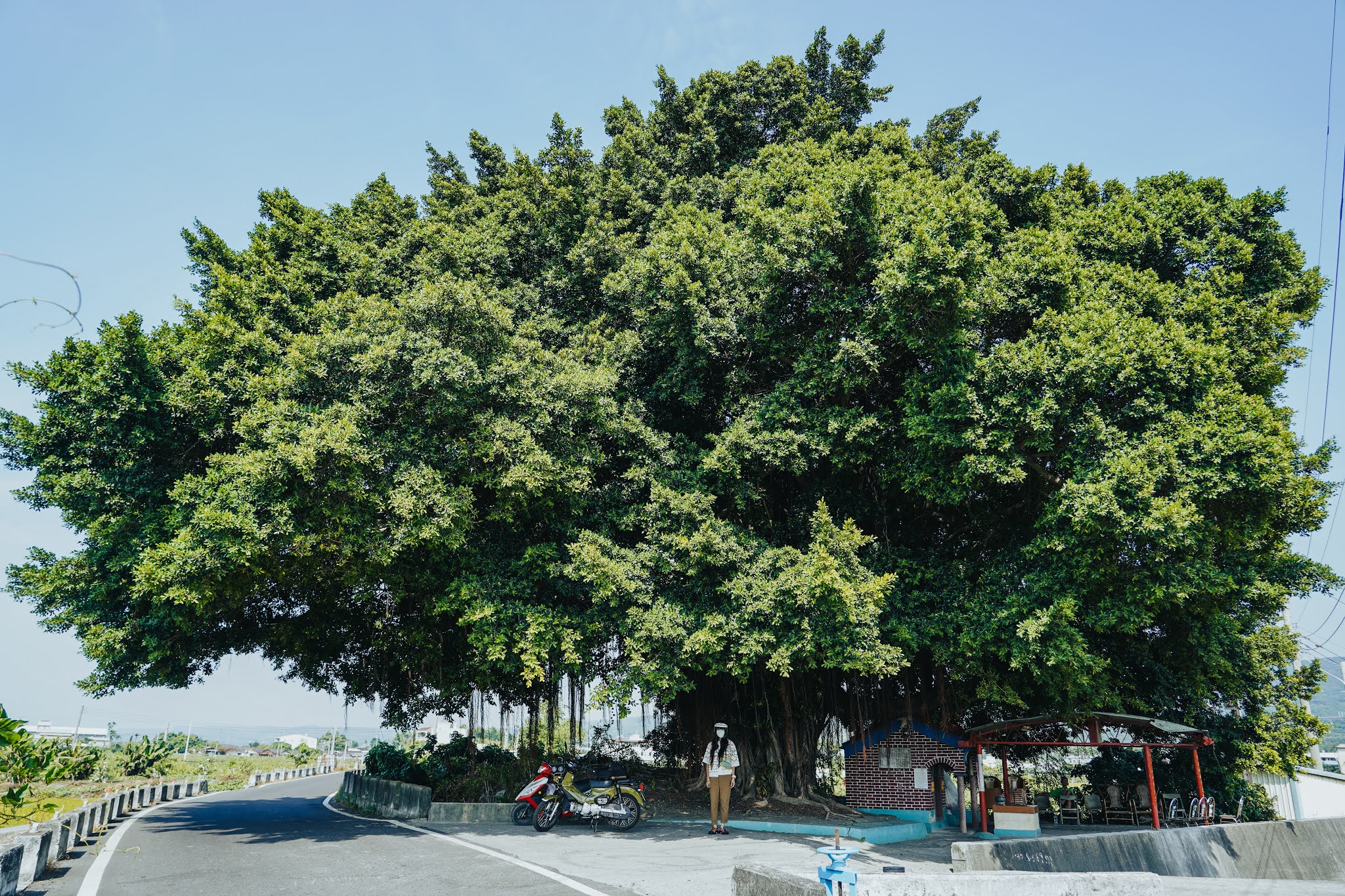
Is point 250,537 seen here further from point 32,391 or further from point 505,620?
point 32,391

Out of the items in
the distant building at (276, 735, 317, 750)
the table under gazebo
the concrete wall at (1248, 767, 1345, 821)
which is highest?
the table under gazebo

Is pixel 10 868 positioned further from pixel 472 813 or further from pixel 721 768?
pixel 721 768

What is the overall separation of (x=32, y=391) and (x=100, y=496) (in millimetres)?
2215

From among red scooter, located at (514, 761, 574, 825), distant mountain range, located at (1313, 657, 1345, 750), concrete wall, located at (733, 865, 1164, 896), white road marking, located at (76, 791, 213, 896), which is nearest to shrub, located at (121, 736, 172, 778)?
white road marking, located at (76, 791, 213, 896)

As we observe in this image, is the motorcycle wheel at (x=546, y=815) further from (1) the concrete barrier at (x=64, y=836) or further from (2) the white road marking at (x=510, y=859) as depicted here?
(1) the concrete barrier at (x=64, y=836)

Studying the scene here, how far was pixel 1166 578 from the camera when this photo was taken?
Answer: 1090 centimetres

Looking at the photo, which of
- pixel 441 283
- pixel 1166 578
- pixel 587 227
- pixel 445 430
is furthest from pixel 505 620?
pixel 1166 578

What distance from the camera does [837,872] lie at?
15.0ft

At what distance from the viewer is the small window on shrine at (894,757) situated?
16359 millimetres

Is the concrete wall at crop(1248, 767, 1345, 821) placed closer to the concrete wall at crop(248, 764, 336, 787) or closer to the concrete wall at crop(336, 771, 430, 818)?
the concrete wall at crop(336, 771, 430, 818)

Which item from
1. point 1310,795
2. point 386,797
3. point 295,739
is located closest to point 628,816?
point 386,797

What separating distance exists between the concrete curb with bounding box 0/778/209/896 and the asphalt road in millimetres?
177

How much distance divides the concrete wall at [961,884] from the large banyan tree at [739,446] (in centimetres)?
529

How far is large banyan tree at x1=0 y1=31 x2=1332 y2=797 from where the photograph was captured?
437 inches
